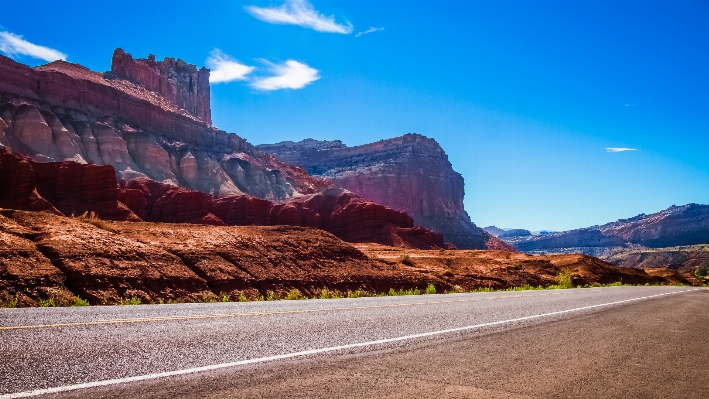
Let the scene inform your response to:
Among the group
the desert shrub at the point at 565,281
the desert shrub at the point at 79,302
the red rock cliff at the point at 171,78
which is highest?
the red rock cliff at the point at 171,78

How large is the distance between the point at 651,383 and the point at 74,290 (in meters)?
15.7

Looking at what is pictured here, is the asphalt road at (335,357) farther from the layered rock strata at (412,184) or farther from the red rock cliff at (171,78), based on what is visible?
the layered rock strata at (412,184)

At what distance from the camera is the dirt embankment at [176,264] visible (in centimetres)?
1625

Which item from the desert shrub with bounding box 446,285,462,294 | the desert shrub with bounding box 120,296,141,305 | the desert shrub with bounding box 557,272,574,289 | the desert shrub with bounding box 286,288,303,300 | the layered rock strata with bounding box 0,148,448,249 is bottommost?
the desert shrub with bounding box 557,272,574,289

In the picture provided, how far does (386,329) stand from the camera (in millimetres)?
8828

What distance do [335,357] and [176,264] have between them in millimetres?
16150

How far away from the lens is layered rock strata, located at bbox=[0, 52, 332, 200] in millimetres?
83000

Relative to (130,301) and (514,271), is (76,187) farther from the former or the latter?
(130,301)

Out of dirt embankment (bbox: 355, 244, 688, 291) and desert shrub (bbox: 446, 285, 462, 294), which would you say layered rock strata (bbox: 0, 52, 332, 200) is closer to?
dirt embankment (bbox: 355, 244, 688, 291)

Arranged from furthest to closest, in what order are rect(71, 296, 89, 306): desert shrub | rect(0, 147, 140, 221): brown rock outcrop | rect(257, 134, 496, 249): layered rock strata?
rect(257, 134, 496, 249): layered rock strata < rect(0, 147, 140, 221): brown rock outcrop < rect(71, 296, 89, 306): desert shrub

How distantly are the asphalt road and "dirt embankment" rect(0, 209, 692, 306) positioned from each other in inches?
275

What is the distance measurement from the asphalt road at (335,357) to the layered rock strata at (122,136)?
260 feet

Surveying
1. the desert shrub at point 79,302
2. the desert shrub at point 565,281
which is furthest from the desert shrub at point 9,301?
the desert shrub at point 565,281

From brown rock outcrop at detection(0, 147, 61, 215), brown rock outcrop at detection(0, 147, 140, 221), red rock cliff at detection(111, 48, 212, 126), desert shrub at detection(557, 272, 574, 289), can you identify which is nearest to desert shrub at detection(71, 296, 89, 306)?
desert shrub at detection(557, 272, 574, 289)
